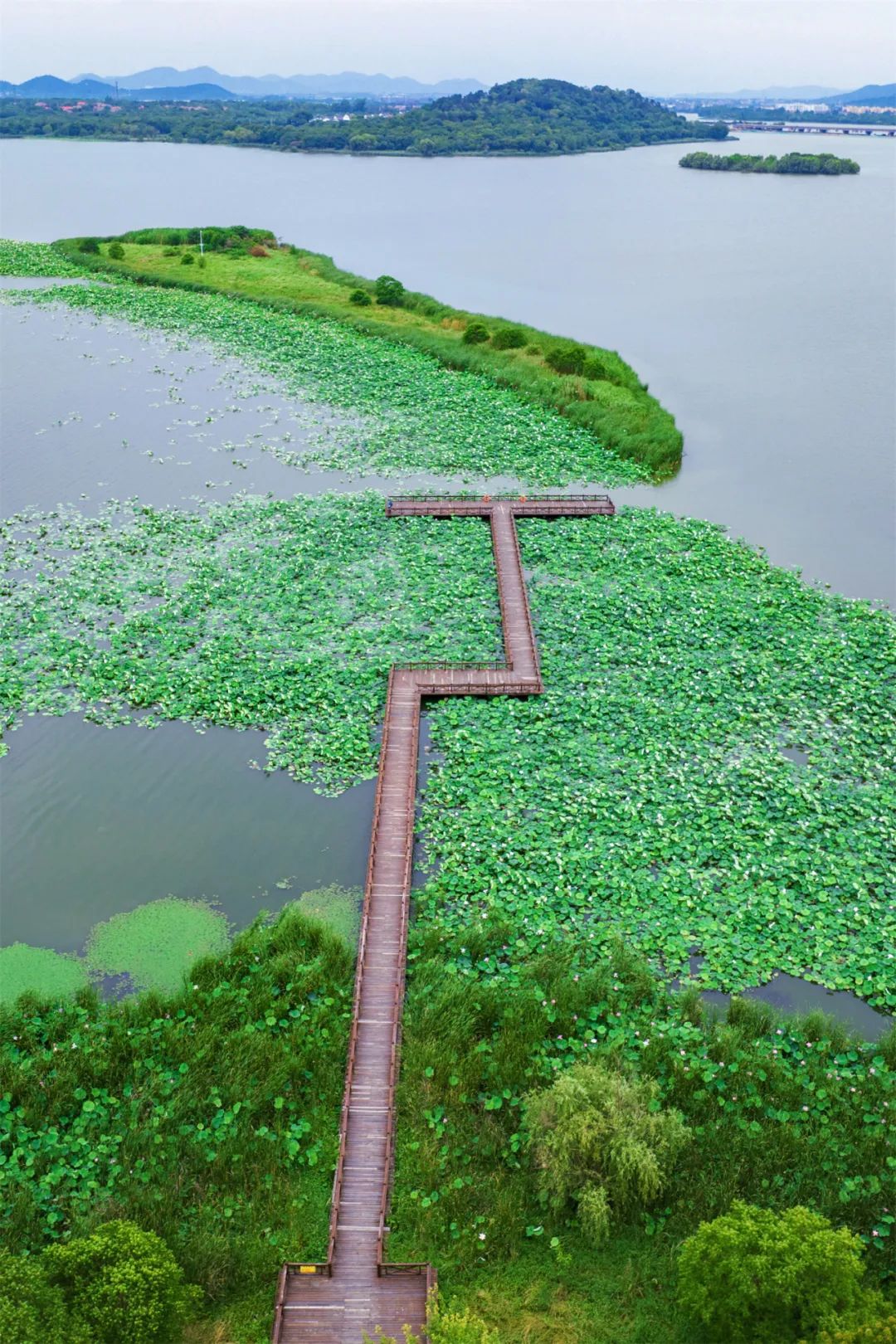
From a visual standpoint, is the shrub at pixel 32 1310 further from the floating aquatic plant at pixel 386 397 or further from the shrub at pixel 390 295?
the shrub at pixel 390 295

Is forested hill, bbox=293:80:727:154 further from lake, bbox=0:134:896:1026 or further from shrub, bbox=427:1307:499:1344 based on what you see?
shrub, bbox=427:1307:499:1344

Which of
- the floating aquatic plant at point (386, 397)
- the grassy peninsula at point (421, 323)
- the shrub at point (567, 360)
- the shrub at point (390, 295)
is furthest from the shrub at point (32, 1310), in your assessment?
the shrub at point (390, 295)

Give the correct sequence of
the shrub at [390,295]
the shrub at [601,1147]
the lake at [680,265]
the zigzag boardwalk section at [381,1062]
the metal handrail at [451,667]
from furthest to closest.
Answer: the shrub at [390,295] < the lake at [680,265] < the metal handrail at [451,667] < the shrub at [601,1147] < the zigzag boardwalk section at [381,1062]

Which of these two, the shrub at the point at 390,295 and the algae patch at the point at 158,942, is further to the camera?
the shrub at the point at 390,295

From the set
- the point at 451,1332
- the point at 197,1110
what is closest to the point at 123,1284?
the point at 197,1110

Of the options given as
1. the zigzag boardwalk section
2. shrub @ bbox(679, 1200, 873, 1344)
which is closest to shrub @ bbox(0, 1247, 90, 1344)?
the zigzag boardwalk section

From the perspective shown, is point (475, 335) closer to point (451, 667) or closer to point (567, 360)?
point (567, 360)
